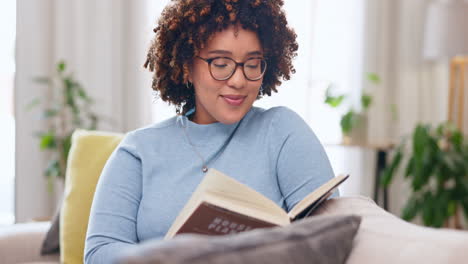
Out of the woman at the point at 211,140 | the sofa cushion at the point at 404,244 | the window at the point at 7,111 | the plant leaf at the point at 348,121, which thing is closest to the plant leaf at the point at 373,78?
the plant leaf at the point at 348,121

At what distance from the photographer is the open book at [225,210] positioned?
785 mm

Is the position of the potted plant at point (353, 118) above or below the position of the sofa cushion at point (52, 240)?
above

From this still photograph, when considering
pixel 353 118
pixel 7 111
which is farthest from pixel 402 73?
pixel 7 111

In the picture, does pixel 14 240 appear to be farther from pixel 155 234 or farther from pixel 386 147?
pixel 386 147

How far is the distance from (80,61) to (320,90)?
5.30ft

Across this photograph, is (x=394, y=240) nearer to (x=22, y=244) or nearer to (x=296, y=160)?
(x=296, y=160)

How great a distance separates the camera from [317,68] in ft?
12.5

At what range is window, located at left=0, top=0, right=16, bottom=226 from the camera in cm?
318

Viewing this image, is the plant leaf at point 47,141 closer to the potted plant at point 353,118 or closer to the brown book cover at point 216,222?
the potted plant at point 353,118

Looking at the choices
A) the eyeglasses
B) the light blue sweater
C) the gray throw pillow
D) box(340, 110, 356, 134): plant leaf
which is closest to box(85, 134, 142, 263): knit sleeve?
the light blue sweater

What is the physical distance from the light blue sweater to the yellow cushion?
373 millimetres

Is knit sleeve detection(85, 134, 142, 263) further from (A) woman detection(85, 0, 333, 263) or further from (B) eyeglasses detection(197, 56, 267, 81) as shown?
(B) eyeglasses detection(197, 56, 267, 81)

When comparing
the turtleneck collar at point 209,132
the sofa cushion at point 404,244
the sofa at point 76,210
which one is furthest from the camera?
the turtleneck collar at point 209,132

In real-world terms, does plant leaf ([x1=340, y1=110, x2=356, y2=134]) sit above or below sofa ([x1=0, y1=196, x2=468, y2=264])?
below
